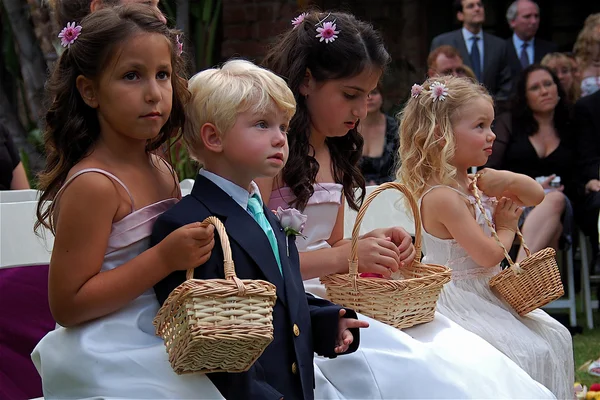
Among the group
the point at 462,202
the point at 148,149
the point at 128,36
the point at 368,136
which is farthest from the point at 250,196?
the point at 368,136

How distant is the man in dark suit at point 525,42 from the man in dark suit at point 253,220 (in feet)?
19.1

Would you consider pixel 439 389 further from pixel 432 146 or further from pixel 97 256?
pixel 432 146

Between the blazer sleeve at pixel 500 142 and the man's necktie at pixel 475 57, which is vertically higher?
the man's necktie at pixel 475 57

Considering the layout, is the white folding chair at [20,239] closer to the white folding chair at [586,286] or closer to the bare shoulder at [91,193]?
the bare shoulder at [91,193]

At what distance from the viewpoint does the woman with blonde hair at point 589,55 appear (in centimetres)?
763

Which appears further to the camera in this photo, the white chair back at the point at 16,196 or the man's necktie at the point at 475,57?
the man's necktie at the point at 475,57

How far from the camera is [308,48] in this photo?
10.9 feet

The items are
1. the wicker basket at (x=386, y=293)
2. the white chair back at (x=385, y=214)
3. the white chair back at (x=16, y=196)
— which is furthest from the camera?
the white chair back at (x=385, y=214)

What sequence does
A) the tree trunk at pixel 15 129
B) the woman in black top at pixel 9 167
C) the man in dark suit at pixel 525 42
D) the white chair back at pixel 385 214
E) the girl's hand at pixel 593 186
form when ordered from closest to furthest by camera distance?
1. the white chair back at pixel 385 214
2. the woman in black top at pixel 9 167
3. the girl's hand at pixel 593 186
4. the man in dark suit at pixel 525 42
5. the tree trunk at pixel 15 129

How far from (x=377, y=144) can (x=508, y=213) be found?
3.10m

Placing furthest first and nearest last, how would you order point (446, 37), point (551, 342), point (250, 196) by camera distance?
point (446, 37), point (551, 342), point (250, 196)

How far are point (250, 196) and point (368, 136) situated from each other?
447 centimetres

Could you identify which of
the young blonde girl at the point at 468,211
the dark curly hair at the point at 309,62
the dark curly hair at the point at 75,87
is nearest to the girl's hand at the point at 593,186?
the young blonde girl at the point at 468,211

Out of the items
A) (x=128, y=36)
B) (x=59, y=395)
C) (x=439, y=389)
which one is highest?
(x=128, y=36)
